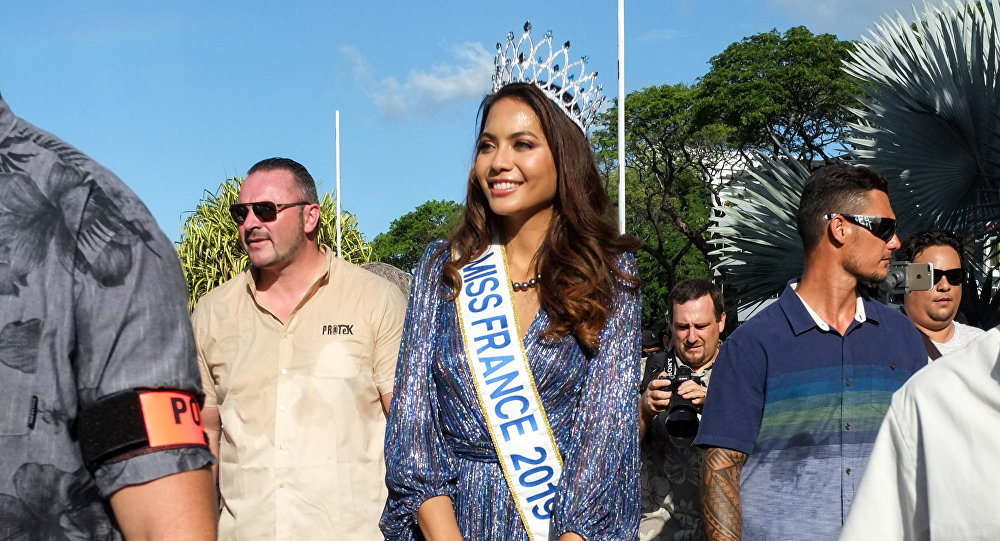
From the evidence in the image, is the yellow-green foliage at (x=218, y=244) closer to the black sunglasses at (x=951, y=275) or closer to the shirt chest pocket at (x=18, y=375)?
the black sunglasses at (x=951, y=275)

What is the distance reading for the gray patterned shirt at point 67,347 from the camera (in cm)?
129

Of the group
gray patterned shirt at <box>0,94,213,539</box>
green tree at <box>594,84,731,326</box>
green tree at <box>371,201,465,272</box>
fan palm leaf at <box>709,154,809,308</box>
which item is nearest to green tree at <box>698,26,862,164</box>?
green tree at <box>594,84,731,326</box>

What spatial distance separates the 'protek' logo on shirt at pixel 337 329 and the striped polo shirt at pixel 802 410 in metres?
1.68

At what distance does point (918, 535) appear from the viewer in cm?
141

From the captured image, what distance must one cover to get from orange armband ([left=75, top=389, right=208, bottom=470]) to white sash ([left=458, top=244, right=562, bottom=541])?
1.57 meters

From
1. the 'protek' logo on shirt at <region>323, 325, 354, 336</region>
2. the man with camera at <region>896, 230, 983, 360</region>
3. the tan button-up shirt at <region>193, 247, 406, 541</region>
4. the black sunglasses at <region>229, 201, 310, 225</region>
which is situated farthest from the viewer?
the man with camera at <region>896, 230, 983, 360</region>

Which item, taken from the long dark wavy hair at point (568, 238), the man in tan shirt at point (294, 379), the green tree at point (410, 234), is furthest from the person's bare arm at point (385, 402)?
A: the green tree at point (410, 234)

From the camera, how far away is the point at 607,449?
2.69 meters

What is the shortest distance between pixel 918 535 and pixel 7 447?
1.12m

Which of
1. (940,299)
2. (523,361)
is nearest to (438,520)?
(523,361)

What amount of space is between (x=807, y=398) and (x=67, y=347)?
2.40m

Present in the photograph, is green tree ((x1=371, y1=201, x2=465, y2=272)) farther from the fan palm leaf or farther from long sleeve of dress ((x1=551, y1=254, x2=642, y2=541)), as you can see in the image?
long sleeve of dress ((x1=551, y1=254, x2=642, y2=541))

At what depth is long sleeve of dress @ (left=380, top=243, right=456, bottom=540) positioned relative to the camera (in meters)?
2.75

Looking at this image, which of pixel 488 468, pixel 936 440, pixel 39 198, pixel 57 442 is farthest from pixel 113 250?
pixel 488 468
